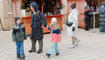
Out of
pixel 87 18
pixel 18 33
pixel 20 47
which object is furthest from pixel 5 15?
pixel 18 33

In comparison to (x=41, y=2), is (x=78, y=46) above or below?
below

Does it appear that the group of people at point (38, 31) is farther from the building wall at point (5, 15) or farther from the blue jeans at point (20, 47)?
the building wall at point (5, 15)

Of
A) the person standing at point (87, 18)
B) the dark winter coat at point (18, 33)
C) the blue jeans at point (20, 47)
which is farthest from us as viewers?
the person standing at point (87, 18)

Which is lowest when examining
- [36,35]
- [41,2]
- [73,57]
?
[73,57]

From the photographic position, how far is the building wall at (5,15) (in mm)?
13781

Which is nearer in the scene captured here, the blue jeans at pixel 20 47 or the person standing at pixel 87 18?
the blue jeans at pixel 20 47

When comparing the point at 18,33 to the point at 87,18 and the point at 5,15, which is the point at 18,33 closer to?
the point at 87,18

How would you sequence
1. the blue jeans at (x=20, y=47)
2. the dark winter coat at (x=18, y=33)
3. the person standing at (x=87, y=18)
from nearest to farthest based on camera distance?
the dark winter coat at (x=18, y=33) < the blue jeans at (x=20, y=47) < the person standing at (x=87, y=18)

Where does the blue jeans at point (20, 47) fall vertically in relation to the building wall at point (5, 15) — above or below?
below

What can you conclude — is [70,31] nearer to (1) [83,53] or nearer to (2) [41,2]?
(1) [83,53]

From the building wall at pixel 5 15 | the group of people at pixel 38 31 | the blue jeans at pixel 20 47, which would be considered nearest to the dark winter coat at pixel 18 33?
the group of people at pixel 38 31

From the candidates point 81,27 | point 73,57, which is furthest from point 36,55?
point 81,27

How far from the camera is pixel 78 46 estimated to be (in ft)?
24.5

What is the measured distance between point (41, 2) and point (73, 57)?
533 centimetres
